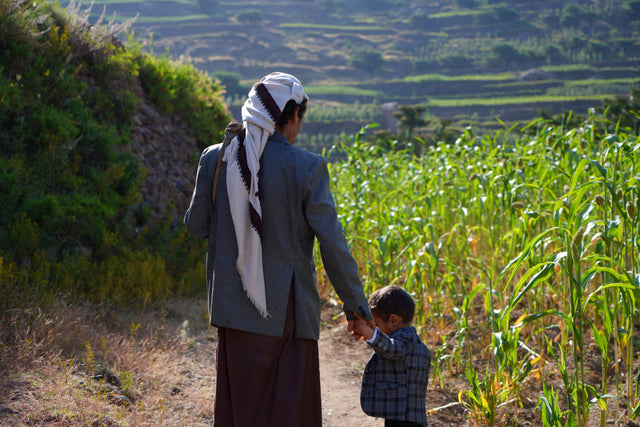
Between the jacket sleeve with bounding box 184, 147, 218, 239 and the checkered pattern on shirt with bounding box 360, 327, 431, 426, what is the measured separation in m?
0.89

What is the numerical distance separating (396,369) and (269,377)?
55 cm

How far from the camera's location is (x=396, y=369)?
8.52ft

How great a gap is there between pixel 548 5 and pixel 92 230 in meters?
87.9

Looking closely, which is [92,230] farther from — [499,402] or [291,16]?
[291,16]

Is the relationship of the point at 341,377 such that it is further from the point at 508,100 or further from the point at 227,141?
the point at 508,100

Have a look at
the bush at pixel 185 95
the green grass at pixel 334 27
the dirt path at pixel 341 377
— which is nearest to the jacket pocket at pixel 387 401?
the dirt path at pixel 341 377

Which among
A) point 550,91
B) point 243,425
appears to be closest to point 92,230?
point 243,425

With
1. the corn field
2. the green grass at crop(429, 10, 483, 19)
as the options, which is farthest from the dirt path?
the green grass at crop(429, 10, 483, 19)

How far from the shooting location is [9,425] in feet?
8.97

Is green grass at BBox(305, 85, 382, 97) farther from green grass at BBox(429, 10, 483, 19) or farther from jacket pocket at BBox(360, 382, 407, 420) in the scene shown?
jacket pocket at BBox(360, 382, 407, 420)

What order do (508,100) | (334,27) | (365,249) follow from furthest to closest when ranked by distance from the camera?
(334,27) < (508,100) < (365,249)

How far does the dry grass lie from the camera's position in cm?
293

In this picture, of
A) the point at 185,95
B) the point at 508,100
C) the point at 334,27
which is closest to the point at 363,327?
the point at 185,95

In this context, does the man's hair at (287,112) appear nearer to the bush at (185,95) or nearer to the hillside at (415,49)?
the bush at (185,95)
